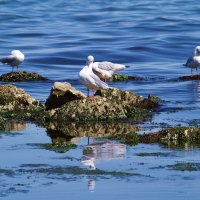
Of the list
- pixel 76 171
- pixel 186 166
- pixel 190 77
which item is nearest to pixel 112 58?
pixel 190 77

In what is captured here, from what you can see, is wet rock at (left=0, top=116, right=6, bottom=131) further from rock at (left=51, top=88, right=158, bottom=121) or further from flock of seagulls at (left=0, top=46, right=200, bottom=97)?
flock of seagulls at (left=0, top=46, right=200, bottom=97)

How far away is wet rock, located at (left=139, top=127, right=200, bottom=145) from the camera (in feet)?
51.0

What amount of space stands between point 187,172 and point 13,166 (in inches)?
105

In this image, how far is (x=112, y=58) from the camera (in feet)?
108

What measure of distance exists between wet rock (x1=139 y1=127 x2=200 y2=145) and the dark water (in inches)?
22.0

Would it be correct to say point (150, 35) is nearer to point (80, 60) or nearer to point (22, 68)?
point (80, 60)

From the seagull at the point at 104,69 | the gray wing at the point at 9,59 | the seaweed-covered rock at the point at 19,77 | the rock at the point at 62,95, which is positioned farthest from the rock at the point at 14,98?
the gray wing at the point at 9,59

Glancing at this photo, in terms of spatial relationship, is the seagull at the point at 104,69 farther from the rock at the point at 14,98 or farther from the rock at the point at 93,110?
the rock at the point at 93,110

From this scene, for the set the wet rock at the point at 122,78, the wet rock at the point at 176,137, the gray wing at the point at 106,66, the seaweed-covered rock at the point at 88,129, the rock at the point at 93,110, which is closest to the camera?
the wet rock at the point at 176,137

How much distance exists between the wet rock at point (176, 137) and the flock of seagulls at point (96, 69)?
3.84 meters

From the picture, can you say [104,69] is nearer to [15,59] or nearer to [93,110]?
[15,59]

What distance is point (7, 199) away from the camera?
11617 mm

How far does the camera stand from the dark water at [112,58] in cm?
1239

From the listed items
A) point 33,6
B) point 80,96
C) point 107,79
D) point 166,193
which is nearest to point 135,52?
point 107,79
